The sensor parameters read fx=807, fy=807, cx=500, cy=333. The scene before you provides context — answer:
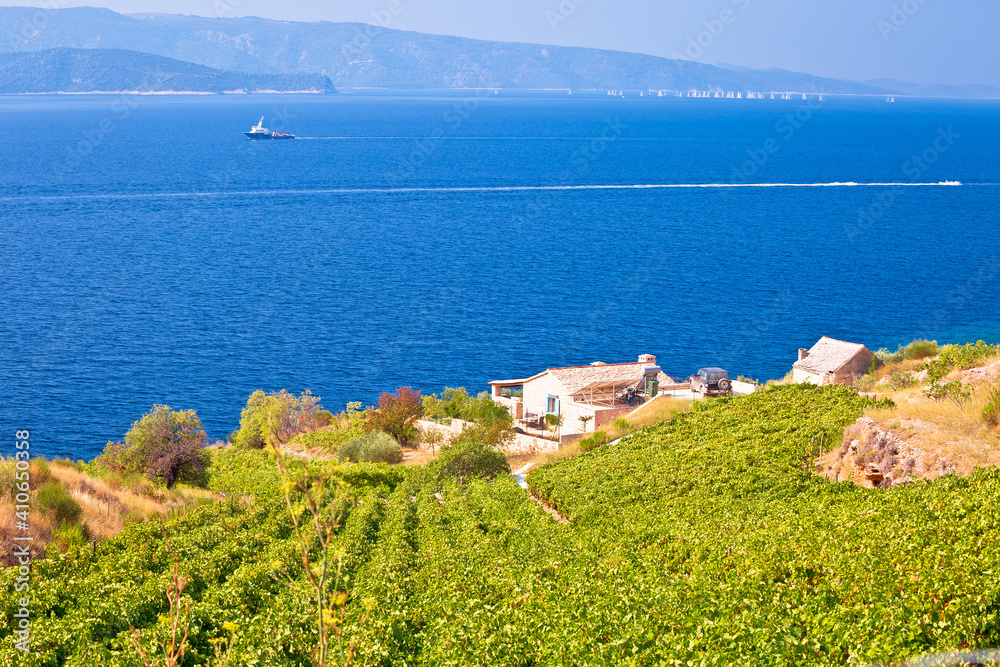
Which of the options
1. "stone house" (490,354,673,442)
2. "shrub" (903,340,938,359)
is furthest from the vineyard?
"shrub" (903,340,938,359)

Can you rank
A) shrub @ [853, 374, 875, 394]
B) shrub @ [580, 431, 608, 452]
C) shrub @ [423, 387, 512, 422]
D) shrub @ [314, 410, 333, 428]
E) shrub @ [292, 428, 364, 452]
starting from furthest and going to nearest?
1. shrub @ [314, 410, 333, 428]
2. shrub @ [423, 387, 512, 422]
3. shrub @ [292, 428, 364, 452]
4. shrub @ [853, 374, 875, 394]
5. shrub @ [580, 431, 608, 452]

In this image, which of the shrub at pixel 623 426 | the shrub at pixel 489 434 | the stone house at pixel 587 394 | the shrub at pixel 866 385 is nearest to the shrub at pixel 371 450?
the shrub at pixel 489 434

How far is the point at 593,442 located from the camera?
105ft

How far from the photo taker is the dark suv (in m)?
41.5

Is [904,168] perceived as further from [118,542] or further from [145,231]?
[118,542]

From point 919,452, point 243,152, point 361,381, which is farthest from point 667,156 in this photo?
point 919,452

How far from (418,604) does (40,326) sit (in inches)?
2539

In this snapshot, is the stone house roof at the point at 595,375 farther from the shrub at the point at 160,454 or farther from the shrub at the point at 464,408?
the shrub at the point at 160,454

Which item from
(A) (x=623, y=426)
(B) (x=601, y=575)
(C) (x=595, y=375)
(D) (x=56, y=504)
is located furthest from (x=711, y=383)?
Answer: (D) (x=56, y=504)

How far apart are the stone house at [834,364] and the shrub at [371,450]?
73.0 ft

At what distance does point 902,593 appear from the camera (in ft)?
33.8

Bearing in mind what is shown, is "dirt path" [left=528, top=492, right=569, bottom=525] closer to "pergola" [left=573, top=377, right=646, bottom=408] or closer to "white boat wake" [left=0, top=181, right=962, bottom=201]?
"pergola" [left=573, top=377, right=646, bottom=408]

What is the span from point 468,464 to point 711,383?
673 inches

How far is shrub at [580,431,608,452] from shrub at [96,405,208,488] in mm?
15682
